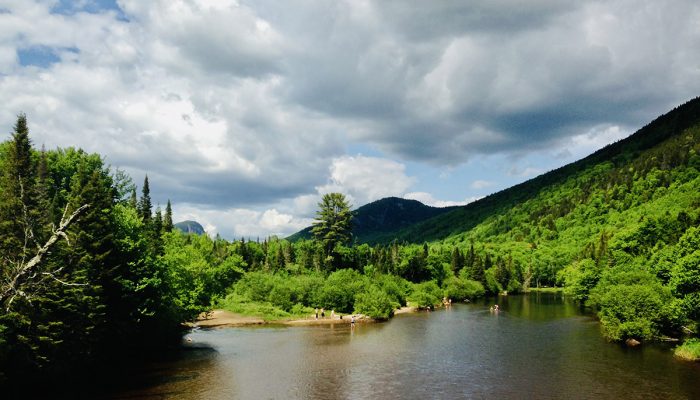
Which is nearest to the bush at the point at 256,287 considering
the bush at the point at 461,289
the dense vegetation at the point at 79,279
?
the dense vegetation at the point at 79,279

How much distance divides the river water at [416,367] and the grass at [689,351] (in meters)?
1.14

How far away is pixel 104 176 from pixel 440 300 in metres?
93.5

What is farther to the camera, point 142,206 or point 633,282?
point 142,206

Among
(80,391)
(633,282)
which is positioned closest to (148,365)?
(80,391)

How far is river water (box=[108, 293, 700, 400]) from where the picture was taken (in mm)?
41000

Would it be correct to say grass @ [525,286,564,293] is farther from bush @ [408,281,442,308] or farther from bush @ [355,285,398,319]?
bush @ [355,285,398,319]

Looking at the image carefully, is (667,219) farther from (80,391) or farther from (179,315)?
(80,391)

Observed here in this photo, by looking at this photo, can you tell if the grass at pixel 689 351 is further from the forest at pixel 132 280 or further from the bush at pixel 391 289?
the bush at pixel 391 289

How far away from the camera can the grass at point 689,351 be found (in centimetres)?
5066

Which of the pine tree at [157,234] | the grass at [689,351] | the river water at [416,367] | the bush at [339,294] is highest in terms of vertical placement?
the pine tree at [157,234]

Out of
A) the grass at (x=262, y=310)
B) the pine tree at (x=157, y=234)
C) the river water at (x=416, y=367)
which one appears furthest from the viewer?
the grass at (x=262, y=310)

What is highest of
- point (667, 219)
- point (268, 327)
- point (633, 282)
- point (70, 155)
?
point (70, 155)

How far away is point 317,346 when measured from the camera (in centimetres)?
6406

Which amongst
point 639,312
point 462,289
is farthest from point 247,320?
point 462,289
